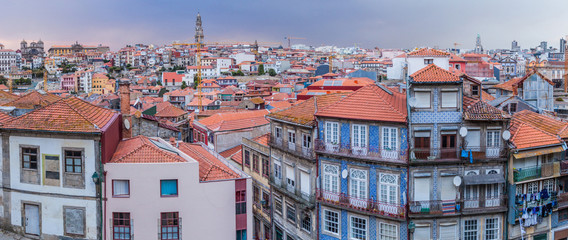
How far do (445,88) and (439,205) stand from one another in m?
5.43

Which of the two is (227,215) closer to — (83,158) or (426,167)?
(83,158)

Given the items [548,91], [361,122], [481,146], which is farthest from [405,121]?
[548,91]

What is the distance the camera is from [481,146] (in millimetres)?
23625

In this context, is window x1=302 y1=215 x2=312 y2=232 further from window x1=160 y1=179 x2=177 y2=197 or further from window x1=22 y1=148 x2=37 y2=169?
window x1=22 y1=148 x2=37 y2=169

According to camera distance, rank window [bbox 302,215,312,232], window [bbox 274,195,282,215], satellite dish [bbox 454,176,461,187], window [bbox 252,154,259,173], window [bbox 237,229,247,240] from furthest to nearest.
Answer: window [bbox 252,154,259,173], window [bbox 274,195,282,215], window [bbox 302,215,312,232], satellite dish [bbox 454,176,461,187], window [bbox 237,229,247,240]

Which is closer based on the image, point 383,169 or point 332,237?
point 383,169

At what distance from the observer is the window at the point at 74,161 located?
66.8 ft

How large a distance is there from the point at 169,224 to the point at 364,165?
9.48 meters

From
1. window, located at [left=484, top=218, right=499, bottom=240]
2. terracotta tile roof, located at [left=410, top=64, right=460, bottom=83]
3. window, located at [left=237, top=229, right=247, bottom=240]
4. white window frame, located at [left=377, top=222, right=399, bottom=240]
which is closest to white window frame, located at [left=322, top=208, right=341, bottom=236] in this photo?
white window frame, located at [left=377, top=222, right=399, bottom=240]

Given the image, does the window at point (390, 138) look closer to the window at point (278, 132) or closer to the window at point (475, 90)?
the window at point (475, 90)

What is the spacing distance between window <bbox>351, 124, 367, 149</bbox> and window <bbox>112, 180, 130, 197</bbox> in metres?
10.5

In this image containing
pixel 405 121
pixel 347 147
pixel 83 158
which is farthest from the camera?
pixel 347 147

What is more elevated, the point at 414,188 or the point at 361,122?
the point at 361,122

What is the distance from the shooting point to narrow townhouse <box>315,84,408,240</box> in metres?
23.5
